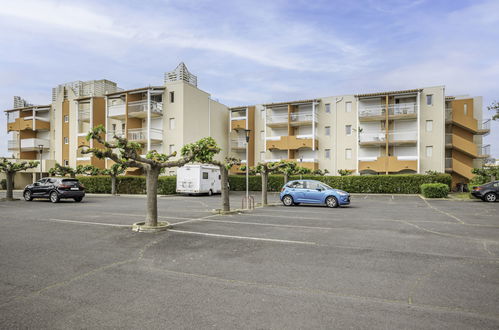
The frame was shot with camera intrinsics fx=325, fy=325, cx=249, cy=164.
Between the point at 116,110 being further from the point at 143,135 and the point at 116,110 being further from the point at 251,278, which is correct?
the point at 251,278

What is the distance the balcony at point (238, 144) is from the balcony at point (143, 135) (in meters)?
9.92

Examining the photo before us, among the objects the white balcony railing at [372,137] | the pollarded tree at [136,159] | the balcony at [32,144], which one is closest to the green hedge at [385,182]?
the white balcony railing at [372,137]

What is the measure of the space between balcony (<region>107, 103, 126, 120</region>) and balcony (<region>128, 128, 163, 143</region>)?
7.52 feet

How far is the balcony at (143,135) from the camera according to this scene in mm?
36781

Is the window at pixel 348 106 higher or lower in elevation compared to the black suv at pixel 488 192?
higher

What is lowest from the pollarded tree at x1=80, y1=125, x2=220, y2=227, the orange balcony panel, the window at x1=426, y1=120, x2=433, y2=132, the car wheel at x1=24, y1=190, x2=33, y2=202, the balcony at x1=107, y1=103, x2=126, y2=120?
the car wheel at x1=24, y1=190, x2=33, y2=202

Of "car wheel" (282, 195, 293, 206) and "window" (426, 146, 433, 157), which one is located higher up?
"window" (426, 146, 433, 157)

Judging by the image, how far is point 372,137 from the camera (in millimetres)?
36062

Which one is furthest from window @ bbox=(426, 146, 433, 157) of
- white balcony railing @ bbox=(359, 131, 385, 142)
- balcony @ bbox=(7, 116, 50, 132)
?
balcony @ bbox=(7, 116, 50, 132)

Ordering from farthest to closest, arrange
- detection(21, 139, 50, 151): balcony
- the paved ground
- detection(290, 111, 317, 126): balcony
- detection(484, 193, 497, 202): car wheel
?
detection(21, 139, 50, 151): balcony < detection(290, 111, 317, 126): balcony < detection(484, 193, 497, 202): car wheel < the paved ground

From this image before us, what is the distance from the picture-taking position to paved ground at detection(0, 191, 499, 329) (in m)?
4.09

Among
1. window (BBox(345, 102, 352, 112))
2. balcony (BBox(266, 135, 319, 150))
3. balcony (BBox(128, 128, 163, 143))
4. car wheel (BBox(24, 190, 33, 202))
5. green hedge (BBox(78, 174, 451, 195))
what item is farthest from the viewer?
balcony (BBox(266, 135, 319, 150))

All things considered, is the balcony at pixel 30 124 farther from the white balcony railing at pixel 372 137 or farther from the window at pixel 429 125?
the window at pixel 429 125

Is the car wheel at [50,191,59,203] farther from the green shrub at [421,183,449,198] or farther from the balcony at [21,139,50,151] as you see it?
the balcony at [21,139,50,151]
